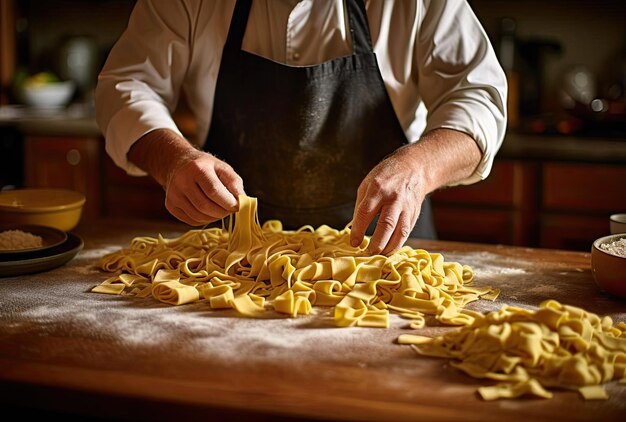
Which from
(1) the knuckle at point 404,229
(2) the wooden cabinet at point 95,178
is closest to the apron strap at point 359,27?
(1) the knuckle at point 404,229

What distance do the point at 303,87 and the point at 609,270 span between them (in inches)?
35.2

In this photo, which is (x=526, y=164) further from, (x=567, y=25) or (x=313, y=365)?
(x=313, y=365)

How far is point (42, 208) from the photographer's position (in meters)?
1.87

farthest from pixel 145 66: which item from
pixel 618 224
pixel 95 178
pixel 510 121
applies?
pixel 510 121

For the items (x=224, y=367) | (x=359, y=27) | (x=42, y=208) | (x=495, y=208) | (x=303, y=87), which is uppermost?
(x=359, y=27)

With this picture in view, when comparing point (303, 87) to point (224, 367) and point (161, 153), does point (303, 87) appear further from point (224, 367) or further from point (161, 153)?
point (224, 367)

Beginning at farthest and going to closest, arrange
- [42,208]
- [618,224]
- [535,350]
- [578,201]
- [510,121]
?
1. [510,121]
2. [578,201]
3. [42,208]
4. [618,224]
5. [535,350]

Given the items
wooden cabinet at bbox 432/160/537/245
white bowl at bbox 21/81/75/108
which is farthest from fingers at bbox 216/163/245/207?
white bowl at bbox 21/81/75/108

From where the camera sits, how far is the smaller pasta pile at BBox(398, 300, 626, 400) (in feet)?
3.62

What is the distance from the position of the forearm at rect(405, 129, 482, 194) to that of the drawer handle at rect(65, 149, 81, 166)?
213cm

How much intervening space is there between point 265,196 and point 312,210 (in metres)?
0.14

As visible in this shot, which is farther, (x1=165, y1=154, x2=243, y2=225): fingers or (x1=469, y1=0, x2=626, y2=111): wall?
(x1=469, y1=0, x2=626, y2=111): wall

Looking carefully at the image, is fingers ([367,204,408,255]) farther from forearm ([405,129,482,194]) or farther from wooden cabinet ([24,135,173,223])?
wooden cabinet ([24,135,173,223])

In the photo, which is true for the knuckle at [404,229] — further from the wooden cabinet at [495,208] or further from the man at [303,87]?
the wooden cabinet at [495,208]
